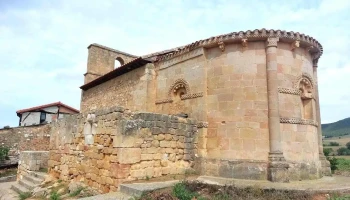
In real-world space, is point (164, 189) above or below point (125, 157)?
below

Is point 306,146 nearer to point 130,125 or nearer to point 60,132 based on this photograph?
point 130,125

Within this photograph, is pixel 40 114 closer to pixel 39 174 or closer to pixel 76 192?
pixel 39 174

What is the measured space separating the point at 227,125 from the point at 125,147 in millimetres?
3419

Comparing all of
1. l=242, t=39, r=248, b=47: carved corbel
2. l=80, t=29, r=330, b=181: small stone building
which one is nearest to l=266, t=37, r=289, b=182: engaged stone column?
l=80, t=29, r=330, b=181: small stone building

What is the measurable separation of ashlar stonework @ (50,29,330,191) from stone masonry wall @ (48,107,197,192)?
0.03 meters


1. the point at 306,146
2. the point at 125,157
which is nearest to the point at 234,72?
the point at 306,146

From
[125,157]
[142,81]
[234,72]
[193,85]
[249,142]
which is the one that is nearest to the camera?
[125,157]

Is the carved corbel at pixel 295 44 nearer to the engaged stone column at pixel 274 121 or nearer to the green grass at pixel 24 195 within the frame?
the engaged stone column at pixel 274 121

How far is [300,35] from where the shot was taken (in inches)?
342

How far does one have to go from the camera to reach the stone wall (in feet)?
57.2

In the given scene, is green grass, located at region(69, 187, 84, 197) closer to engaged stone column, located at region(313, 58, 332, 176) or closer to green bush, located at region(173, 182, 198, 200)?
green bush, located at region(173, 182, 198, 200)

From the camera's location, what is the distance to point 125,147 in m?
6.66

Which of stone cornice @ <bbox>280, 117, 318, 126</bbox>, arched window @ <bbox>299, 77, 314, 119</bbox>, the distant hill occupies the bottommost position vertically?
stone cornice @ <bbox>280, 117, 318, 126</bbox>

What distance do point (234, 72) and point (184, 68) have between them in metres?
2.00
